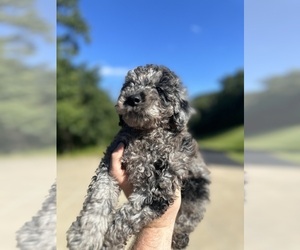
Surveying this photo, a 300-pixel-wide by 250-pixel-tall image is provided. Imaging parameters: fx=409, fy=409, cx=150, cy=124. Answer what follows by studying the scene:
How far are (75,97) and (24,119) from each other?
131 inches

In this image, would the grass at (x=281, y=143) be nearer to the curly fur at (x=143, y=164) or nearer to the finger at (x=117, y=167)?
the curly fur at (x=143, y=164)

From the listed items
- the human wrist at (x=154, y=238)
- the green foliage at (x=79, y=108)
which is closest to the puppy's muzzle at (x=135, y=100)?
the human wrist at (x=154, y=238)

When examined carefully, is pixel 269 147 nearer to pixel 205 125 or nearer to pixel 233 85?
pixel 205 125

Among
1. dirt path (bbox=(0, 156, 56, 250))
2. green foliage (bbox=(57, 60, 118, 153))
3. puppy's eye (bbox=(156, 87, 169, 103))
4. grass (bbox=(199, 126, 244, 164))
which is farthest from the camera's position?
grass (bbox=(199, 126, 244, 164))

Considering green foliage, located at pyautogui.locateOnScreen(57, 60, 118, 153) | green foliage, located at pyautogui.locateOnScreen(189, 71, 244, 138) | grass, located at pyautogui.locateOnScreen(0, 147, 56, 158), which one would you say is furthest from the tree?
grass, located at pyautogui.locateOnScreen(0, 147, 56, 158)

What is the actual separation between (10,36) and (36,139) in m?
0.46

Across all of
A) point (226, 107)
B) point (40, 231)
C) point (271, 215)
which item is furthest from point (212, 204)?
point (40, 231)

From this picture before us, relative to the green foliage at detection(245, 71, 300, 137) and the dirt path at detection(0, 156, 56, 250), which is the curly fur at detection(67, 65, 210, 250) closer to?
the dirt path at detection(0, 156, 56, 250)

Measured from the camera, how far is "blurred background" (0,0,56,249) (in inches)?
65.6

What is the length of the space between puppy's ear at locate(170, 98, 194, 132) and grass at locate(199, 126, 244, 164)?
329cm

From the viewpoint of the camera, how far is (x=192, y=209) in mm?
1573

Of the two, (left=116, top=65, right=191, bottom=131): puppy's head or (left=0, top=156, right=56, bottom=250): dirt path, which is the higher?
(left=116, top=65, right=191, bottom=131): puppy's head

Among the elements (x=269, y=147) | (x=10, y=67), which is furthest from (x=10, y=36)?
(x=269, y=147)

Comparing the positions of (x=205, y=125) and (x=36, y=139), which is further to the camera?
(x=205, y=125)
